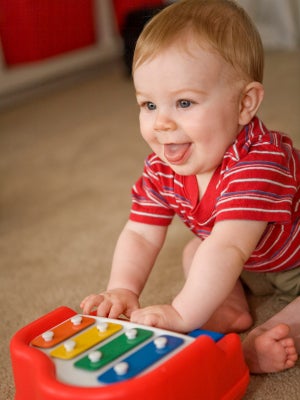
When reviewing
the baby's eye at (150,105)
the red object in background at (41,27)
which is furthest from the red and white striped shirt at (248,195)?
the red object in background at (41,27)

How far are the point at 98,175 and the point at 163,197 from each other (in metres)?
0.71

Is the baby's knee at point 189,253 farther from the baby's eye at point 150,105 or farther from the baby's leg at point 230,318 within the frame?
the baby's eye at point 150,105

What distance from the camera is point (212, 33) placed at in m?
0.72

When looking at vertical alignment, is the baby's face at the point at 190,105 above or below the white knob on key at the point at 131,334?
above

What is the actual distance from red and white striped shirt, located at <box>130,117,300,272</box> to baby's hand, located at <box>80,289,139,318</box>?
0.13 meters

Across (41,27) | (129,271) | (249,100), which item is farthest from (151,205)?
(41,27)

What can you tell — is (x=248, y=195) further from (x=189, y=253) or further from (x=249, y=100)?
(x=189, y=253)

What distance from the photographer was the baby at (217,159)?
694 mm

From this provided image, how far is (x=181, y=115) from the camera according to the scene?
0.73m

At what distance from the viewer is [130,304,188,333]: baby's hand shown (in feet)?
2.23

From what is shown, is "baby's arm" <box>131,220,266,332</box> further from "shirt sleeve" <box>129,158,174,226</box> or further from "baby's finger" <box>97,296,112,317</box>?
"shirt sleeve" <box>129,158,174,226</box>

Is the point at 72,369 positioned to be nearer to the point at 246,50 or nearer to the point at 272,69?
the point at 246,50

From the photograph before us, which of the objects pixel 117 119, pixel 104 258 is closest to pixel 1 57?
pixel 117 119

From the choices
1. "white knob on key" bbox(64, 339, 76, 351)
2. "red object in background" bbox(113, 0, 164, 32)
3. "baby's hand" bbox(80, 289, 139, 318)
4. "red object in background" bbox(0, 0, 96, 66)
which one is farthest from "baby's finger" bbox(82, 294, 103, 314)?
"red object in background" bbox(113, 0, 164, 32)
